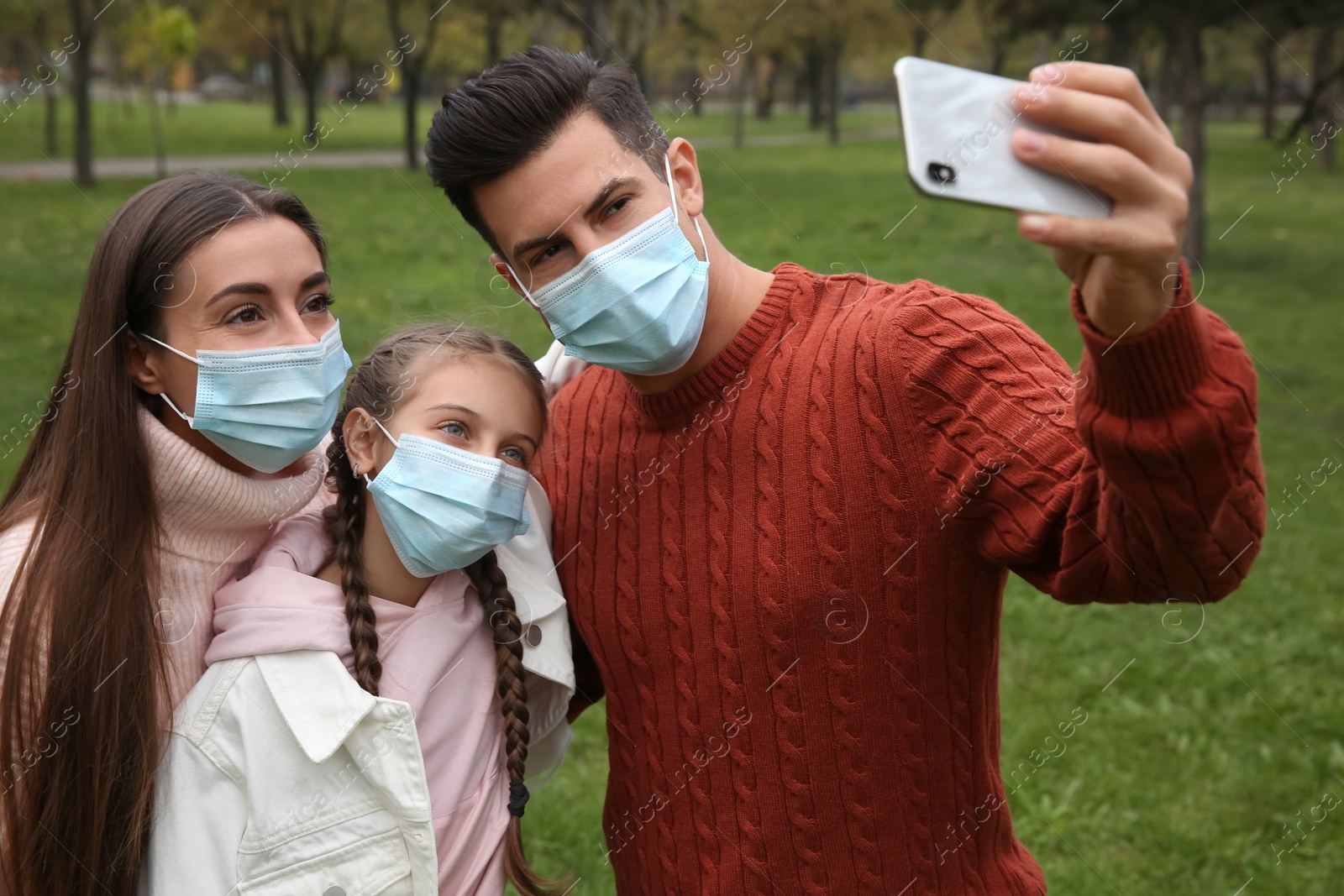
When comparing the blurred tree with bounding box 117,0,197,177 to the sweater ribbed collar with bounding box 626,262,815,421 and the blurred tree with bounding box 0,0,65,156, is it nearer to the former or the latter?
the blurred tree with bounding box 0,0,65,156

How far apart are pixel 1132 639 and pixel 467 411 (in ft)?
14.7

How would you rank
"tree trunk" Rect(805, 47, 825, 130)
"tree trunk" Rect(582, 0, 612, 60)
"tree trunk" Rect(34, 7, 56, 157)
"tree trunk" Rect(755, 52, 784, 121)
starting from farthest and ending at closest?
"tree trunk" Rect(755, 52, 784, 121) → "tree trunk" Rect(805, 47, 825, 130) → "tree trunk" Rect(34, 7, 56, 157) → "tree trunk" Rect(582, 0, 612, 60)

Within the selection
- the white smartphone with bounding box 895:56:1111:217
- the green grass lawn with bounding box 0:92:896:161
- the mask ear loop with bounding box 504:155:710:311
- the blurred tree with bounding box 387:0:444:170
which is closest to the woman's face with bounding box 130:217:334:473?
the mask ear loop with bounding box 504:155:710:311

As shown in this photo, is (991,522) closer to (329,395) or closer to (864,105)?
(329,395)

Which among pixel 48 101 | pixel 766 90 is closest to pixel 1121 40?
pixel 48 101

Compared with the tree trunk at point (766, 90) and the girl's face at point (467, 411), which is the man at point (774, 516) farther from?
the tree trunk at point (766, 90)

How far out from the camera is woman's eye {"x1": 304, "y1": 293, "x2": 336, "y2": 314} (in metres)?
2.45

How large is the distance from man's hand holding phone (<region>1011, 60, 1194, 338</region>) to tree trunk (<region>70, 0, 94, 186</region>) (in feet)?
58.5

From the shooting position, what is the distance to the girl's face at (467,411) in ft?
7.91

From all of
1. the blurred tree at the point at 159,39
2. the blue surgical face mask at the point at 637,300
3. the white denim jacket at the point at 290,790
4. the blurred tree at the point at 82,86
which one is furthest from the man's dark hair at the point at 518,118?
the blurred tree at the point at 159,39

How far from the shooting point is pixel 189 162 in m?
24.0

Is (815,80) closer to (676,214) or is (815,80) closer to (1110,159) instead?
(676,214)

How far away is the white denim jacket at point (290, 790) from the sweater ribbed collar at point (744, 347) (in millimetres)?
782

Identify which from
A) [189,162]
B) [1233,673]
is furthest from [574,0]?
[1233,673]
